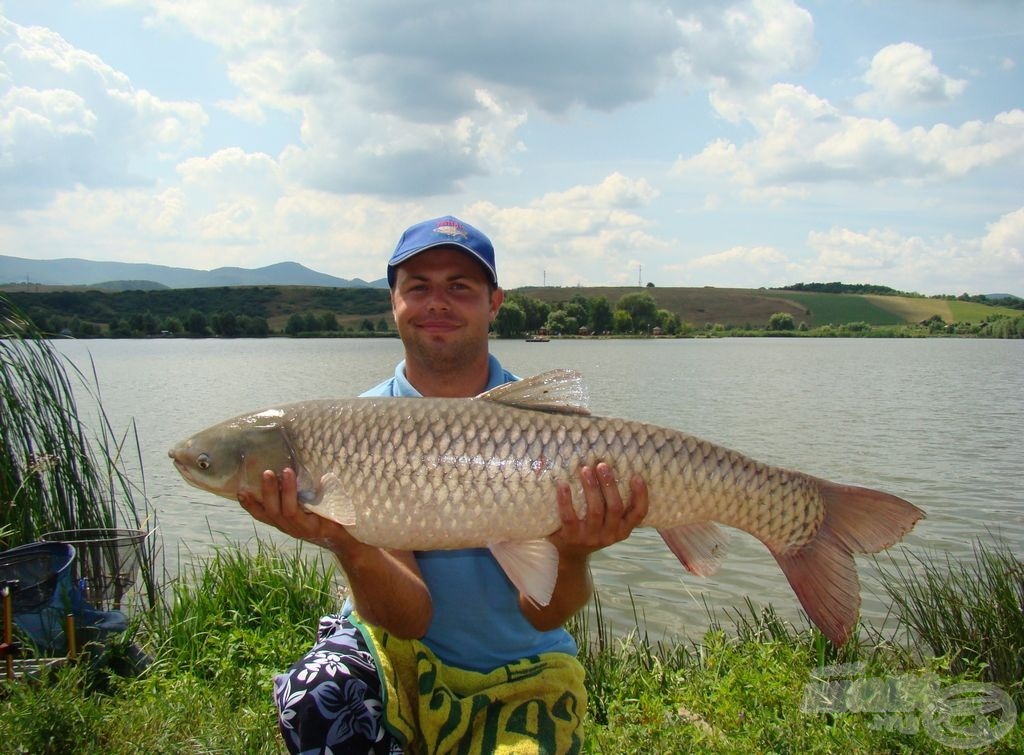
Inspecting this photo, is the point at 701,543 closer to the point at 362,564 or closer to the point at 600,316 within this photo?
the point at 362,564

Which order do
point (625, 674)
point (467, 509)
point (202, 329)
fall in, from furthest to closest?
point (202, 329)
point (625, 674)
point (467, 509)

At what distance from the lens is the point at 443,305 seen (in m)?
2.58

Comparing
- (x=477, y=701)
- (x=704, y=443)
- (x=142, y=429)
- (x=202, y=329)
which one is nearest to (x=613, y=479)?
(x=704, y=443)

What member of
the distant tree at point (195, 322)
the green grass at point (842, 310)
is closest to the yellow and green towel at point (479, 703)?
the distant tree at point (195, 322)

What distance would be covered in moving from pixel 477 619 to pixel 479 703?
9.4 inches

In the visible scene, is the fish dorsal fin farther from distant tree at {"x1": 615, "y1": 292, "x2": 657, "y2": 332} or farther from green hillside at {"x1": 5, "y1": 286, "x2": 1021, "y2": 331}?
distant tree at {"x1": 615, "y1": 292, "x2": 657, "y2": 332}

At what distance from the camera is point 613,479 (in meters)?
2.07

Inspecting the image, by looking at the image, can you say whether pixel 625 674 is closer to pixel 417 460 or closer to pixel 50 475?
pixel 417 460

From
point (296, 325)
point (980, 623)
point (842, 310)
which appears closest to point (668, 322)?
point (842, 310)

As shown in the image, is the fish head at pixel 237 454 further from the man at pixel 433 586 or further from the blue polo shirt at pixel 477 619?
the blue polo shirt at pixel 477 619

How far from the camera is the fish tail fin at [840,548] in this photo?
2051 mm

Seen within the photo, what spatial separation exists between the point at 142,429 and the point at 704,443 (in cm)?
1326

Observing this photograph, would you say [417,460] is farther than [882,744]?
No

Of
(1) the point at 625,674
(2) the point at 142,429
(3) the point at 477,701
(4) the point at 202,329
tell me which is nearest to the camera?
(3) the point at 477,701
